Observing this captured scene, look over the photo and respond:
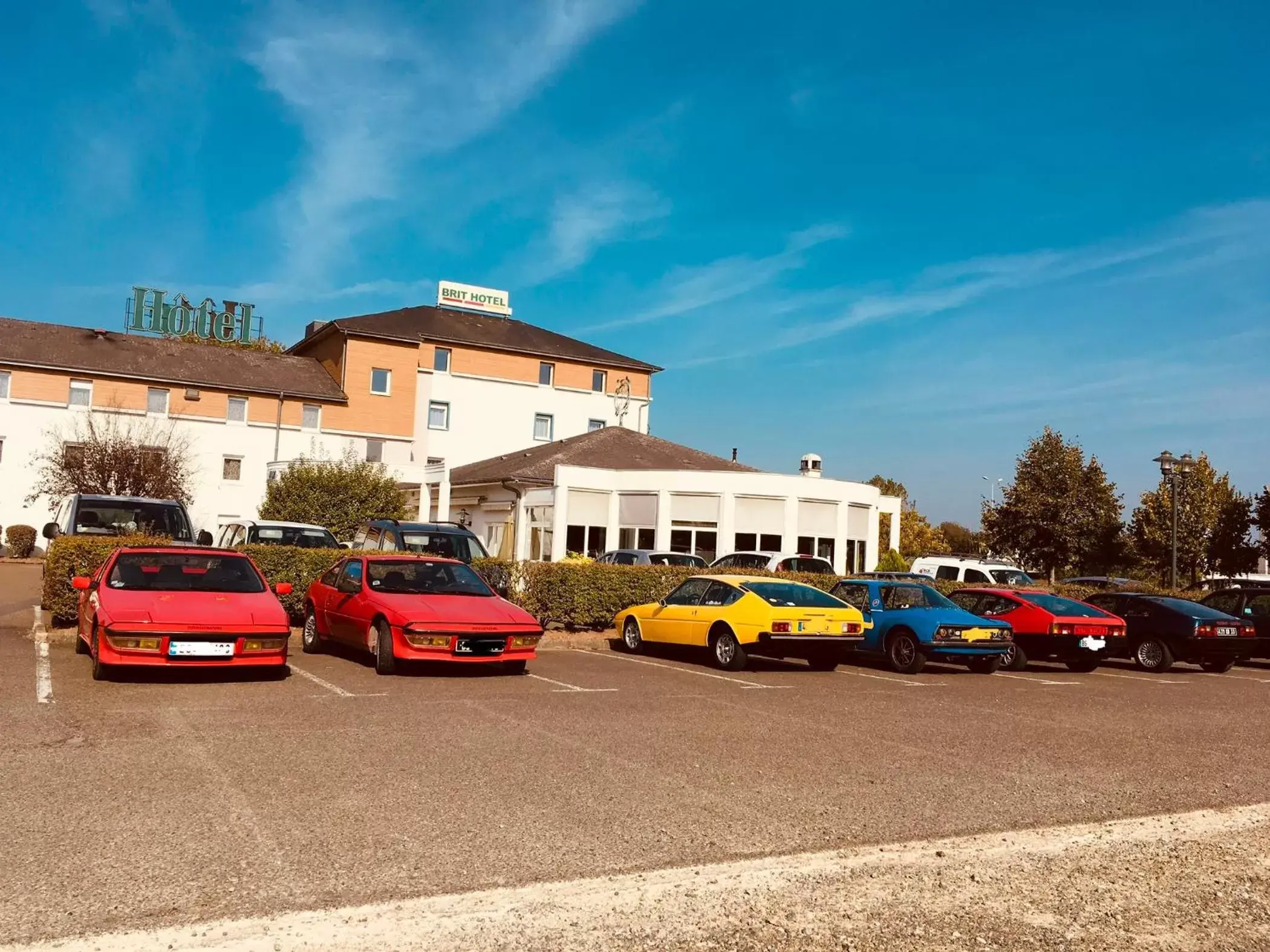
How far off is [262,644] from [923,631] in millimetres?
9476

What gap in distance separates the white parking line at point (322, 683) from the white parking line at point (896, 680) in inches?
294

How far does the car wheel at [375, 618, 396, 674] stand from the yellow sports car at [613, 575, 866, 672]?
4941mm

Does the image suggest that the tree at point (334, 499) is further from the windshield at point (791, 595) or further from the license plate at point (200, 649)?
the license plate at point (200, 649)

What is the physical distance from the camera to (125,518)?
1972 cm

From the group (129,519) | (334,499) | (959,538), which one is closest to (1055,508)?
(334,499)

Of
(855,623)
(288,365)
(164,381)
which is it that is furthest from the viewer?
(288,365)

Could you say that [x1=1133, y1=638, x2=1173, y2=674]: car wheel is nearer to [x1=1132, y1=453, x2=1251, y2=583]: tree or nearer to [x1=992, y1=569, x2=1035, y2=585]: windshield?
[x1=992, y1=569, x2=1035, y2=585]: windshield

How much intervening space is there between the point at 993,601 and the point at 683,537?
18.3m

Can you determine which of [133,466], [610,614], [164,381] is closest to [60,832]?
[610,614]

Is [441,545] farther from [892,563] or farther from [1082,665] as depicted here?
[892,563]

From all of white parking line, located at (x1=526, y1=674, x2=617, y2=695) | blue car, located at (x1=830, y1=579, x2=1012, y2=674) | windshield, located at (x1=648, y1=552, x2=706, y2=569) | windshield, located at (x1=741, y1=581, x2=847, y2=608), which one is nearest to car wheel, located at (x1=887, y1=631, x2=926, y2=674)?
blue car, located at (x1=830, y1=579, x2=1012, y2=674)

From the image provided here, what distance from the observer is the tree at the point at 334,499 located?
38625 mm

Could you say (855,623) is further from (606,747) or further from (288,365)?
(288,365)

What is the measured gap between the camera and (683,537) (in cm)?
3747
